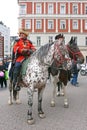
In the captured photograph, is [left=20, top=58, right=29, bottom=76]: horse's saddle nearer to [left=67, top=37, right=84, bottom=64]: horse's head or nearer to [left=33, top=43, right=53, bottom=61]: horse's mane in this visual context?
→ [left=33, top=43, right=53, bottom=61]: horse's mane

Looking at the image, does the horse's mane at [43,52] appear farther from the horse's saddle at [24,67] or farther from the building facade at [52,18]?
the building facade at [52,18]

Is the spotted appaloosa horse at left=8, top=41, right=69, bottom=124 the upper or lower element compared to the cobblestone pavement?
upper

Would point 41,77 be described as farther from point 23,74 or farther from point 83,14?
point 83,14

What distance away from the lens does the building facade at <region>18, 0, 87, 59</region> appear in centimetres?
6912

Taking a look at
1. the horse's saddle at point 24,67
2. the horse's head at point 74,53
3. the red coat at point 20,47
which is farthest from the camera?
the horse's head at point 74,53

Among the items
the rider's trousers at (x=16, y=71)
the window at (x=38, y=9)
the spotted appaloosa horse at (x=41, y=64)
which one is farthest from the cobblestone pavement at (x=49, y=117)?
the window at (x=38, y=9)

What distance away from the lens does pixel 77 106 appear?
10.5 metres

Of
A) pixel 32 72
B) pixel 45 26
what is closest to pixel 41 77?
pixel 32 72

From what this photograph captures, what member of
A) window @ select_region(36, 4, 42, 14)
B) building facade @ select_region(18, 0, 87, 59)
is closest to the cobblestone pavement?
building facade @ select_region(18, 0, 87, 59)

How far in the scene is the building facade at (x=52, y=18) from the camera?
69.1 metres

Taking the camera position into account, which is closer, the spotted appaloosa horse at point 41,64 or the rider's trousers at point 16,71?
the spotted appaloosa horse at point 41,64

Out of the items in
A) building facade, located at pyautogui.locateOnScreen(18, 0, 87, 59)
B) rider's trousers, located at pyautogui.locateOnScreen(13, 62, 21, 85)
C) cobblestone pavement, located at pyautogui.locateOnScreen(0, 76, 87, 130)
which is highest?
building facade, located at pyautogui.locateOnScreen(18, 0, 87, 59)

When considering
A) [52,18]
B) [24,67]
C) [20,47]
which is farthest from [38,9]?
[24,67]

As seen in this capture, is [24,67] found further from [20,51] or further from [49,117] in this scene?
[49,117]
